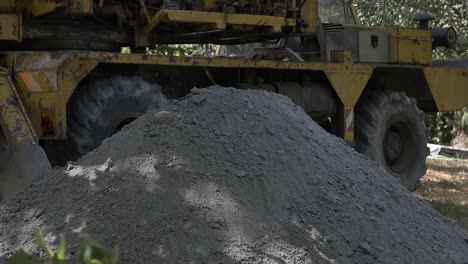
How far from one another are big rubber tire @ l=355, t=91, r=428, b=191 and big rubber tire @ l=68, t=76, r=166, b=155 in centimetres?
364

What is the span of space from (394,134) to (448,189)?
154 cm

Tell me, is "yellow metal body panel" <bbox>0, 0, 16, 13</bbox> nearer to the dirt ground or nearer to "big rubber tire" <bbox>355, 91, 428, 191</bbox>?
the dirt ground

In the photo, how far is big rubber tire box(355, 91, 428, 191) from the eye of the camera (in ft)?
32.5

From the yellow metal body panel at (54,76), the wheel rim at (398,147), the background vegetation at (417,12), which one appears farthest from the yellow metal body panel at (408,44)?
the background vegetation at (417,12)

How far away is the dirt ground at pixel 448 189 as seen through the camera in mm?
8961

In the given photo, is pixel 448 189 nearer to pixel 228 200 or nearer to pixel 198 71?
pixel 198 71

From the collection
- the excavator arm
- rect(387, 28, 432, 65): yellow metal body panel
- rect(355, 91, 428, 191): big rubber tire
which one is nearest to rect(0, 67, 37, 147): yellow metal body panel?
the excavator arm

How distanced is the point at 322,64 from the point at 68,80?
138 inches

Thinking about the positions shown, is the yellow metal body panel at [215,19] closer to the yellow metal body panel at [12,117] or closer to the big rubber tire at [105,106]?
the big rubber tire at [105,106]

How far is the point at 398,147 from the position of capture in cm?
1063

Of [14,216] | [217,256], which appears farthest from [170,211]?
[14,216]

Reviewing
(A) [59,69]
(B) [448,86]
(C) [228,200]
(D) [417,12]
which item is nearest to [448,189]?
(B) [448,86]

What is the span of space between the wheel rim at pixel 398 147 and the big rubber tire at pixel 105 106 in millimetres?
4381

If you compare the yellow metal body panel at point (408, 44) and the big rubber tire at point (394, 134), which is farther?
the yellow metal body panel at point (408, 44)
